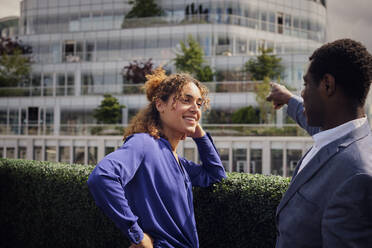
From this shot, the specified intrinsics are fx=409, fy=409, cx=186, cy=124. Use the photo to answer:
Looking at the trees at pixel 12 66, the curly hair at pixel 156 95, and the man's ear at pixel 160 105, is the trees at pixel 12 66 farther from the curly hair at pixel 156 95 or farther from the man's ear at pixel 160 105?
the man's ear at pixel 160 105

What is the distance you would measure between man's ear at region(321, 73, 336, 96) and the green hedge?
89.6 inches

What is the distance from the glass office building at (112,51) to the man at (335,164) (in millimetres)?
30648

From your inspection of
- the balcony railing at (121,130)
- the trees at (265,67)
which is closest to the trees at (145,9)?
the trees at (265,67)

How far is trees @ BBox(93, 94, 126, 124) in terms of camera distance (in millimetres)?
37594

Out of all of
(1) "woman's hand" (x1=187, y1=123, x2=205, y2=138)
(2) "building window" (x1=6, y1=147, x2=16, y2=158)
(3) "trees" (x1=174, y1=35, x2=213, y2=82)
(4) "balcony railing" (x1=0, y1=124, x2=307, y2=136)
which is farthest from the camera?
(3) "trees" (x1=174, y1=35, x2=213, y2=82)

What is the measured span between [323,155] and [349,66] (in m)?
0.49

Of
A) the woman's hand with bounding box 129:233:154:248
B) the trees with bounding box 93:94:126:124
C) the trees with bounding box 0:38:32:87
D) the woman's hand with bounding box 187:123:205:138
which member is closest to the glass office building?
the trees with bounding box 0:38:32:87

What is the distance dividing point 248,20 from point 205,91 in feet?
141

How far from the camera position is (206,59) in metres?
40.1

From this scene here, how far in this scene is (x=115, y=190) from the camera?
2.90 metres

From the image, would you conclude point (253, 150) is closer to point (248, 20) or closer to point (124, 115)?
point (124, 115)

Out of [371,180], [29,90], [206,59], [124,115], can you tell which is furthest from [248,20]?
[371,180]

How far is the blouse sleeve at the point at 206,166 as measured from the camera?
3971 millimetres

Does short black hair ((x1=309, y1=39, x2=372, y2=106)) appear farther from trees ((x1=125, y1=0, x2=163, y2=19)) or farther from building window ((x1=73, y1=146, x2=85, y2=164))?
trees ((x1=125, y1=0, x2=163, y2=19))
